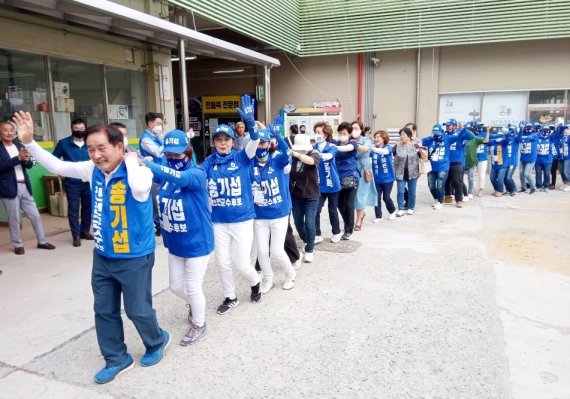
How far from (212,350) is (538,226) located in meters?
6.15

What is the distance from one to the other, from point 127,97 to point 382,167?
5.72m

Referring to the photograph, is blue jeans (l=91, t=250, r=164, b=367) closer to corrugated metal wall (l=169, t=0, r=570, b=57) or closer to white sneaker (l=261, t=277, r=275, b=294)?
white sneaker (l=261, t=277, r=275, b=294)

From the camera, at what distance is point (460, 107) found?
14344mm

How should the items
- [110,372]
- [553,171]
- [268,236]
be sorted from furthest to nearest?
1. [553,171]
2. [268,236]
3. [110,372]

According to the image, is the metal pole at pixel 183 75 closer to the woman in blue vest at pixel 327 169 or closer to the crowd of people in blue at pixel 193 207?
the crowd of people in blue at pixel 193 207

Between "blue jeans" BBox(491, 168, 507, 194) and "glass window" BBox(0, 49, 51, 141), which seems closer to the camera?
"glass window" BBox(0, 49, 51, 141)

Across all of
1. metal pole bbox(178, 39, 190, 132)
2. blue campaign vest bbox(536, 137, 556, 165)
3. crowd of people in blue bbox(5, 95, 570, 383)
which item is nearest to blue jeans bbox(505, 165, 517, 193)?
blue campaign vest bbox(536, 137, 556, 165)

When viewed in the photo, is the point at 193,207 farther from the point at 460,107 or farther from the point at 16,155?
the point at 460,107

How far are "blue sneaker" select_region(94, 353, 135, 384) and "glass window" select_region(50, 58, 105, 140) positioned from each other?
21.0ft

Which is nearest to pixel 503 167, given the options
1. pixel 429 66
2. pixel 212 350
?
pixel 429 66

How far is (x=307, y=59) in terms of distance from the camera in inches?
610

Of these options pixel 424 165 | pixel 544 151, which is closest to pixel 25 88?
pixel 424 165

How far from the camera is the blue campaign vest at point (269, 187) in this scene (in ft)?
14.5

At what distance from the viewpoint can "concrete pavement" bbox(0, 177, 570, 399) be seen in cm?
300
